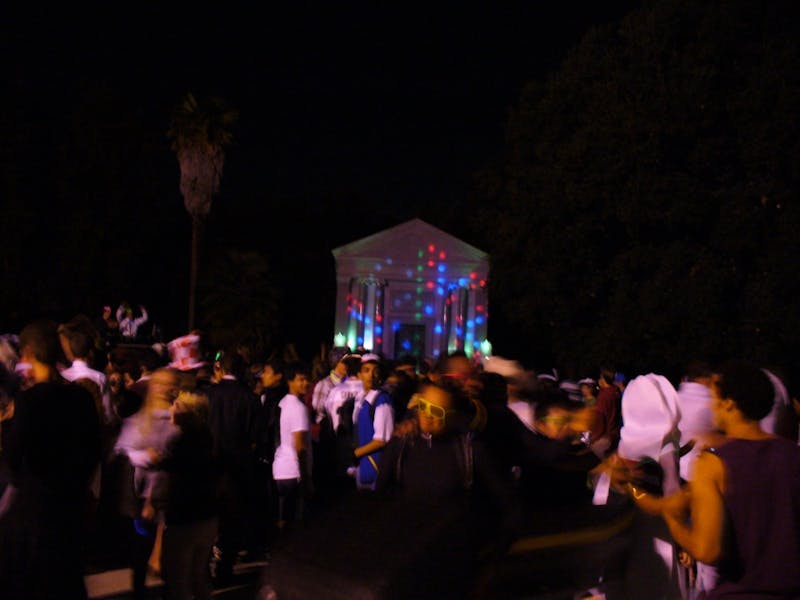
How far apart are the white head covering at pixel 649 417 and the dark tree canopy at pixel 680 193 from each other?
19068mm

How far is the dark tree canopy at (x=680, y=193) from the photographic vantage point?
25922 mm

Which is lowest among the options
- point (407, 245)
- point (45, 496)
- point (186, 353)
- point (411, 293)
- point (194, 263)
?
point (45, 496)

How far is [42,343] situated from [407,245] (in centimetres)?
3789

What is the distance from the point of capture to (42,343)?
5.18 metres

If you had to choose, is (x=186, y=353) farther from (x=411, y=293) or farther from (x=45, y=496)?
(x=411, y=293)

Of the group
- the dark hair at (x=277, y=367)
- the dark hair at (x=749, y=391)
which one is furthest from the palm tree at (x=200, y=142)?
the dark hair at (x=749, y=391)

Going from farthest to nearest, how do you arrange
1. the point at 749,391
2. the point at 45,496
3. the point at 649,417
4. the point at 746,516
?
the point at 649,417 → the point at 45,496 → the point at 749,391 → the point at 746,516

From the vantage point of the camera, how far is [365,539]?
4301mm

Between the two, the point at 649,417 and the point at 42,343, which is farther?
the point at 649,417

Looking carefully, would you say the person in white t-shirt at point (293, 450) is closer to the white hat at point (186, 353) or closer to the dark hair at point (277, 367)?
the dark hair at point (277, 367)

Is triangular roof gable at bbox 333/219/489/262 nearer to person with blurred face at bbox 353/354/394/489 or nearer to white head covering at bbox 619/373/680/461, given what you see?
person with blurred face at bbox 353/354/394/489

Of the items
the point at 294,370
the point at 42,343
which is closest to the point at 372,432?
the point at 294,370

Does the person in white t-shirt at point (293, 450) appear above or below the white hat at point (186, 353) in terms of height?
→ below

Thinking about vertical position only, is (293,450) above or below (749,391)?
below
